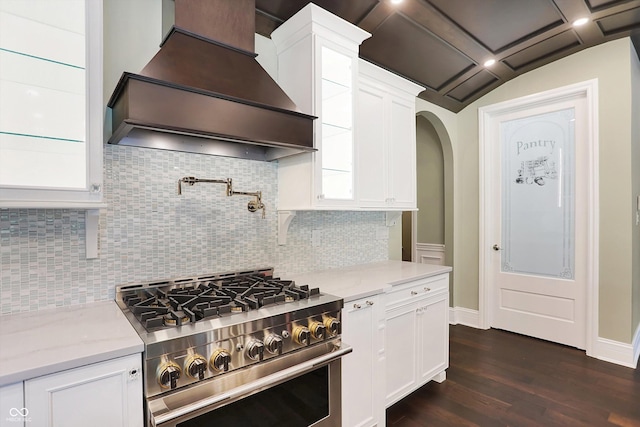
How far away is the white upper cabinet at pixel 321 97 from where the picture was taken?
6.79 feet

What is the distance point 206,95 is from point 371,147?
1.40 meters

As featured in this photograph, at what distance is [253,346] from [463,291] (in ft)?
11.3

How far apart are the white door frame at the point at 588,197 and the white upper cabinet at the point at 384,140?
1484mm

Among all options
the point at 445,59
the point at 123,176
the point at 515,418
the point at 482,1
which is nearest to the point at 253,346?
the point at 123,176

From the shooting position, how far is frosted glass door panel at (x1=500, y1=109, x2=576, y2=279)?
3436 millimetres

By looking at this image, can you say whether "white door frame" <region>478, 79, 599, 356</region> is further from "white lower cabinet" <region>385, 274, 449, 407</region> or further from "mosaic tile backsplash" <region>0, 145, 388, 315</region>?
"mosaic tile backsplash" <region>0, 145, 388, 315</region>

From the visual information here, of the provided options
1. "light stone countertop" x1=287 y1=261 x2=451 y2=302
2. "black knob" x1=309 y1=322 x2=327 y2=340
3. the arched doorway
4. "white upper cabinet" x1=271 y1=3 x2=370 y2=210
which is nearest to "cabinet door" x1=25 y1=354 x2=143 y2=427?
"black knob" x1=309 y1=322 x2=327 y2=340

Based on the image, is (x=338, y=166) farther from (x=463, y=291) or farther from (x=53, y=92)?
(x=463, y=291)

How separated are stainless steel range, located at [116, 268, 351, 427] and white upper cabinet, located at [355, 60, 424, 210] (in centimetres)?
111

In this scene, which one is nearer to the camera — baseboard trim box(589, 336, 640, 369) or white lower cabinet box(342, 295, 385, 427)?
white lower cabinet box(342, 295, 385, 427)

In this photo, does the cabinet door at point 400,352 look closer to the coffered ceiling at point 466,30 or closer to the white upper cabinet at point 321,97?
the white upper cabinet at point 321,97

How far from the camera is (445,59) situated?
3.05m

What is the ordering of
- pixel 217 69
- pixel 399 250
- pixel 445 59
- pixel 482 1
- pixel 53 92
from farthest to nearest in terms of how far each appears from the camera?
1. pixel 399 250
2. pixel 445 59
3. pixel 482 1
4. pixel 217 69
5. pixel 53 92

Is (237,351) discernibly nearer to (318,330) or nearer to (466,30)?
(318,330)
